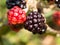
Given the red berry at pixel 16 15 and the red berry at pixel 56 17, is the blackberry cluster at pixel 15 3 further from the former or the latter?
the red berry at pixel 56 17

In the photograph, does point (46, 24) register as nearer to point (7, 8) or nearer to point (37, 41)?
point (37, 41)

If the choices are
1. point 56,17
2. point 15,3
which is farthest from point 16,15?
point 56,17

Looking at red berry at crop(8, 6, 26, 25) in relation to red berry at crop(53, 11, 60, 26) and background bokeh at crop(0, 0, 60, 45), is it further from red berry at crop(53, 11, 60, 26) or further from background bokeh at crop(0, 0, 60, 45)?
red berry at crop(53, 11, 60, 26)

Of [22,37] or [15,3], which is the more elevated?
[15,3]

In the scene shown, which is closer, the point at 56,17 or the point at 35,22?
the point at 35,22

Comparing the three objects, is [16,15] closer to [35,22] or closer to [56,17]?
[35,22]

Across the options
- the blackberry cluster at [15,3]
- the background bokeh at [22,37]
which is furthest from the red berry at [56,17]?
the blackberry cluster at [15,3]

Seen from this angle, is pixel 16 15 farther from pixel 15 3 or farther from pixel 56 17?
pixel 56 17

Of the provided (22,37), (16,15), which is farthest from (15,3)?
(22,37)
